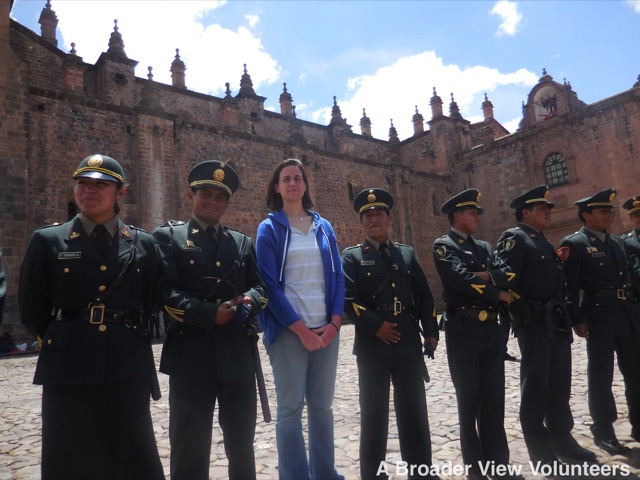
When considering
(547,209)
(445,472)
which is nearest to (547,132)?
(547,209)

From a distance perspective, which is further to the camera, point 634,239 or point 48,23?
point 48,23

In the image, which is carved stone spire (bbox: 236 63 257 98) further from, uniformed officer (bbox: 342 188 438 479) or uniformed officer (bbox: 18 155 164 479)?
uniformed officer (bbox: 18 155 164 479)

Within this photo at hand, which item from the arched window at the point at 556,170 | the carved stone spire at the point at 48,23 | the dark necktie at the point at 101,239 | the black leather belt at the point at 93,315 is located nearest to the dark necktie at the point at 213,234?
the dark necktie at the point at 101,239

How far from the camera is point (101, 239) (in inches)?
112

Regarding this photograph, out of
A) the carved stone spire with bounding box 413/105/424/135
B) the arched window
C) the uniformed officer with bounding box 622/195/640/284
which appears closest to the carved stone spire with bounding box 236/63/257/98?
the carved stone spire with bounding box 413/105/424/135

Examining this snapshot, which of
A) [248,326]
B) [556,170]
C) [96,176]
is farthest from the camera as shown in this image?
[556,170]

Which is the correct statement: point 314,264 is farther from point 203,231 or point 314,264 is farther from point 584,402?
point 584,402

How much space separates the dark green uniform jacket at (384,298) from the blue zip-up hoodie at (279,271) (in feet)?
0.98

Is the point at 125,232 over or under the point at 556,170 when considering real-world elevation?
under

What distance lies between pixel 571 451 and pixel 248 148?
18.2 meters

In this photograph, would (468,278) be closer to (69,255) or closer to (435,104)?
(69,255)

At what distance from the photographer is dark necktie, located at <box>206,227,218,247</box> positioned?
127 inches

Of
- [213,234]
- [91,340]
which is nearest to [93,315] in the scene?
[91,340]

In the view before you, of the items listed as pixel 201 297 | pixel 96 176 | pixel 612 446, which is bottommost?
pixel 612 446
